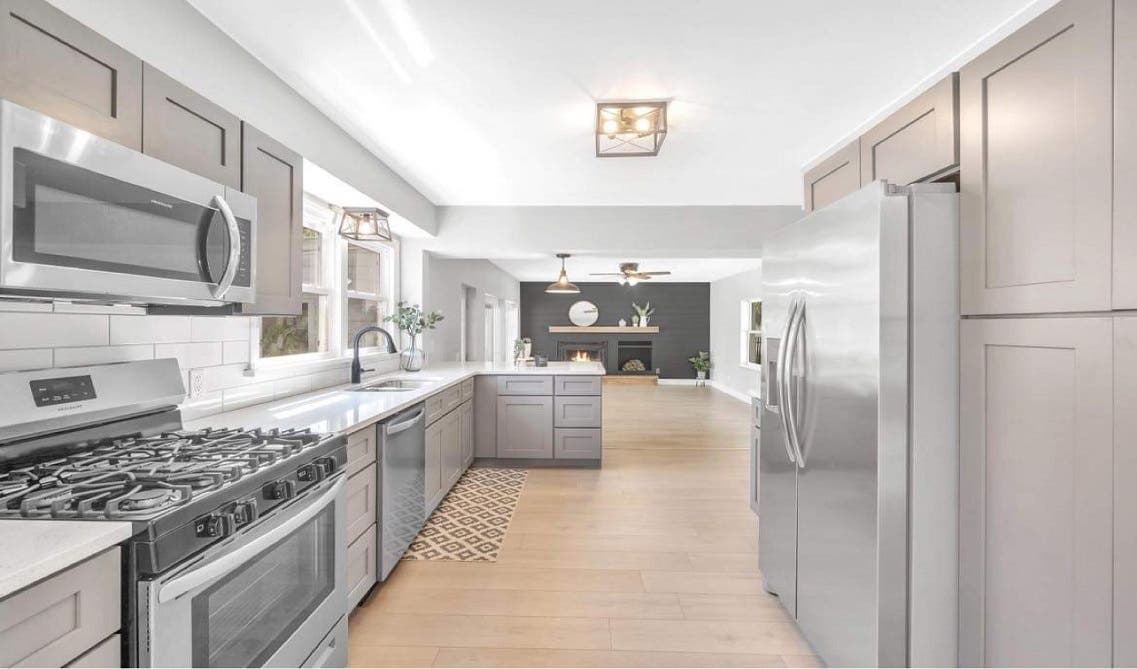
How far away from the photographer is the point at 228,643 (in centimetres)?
122

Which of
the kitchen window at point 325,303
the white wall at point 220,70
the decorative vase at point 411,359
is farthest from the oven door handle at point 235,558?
the decorative vase at point 411,359

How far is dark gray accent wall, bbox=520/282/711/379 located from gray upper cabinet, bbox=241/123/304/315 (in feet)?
28.6

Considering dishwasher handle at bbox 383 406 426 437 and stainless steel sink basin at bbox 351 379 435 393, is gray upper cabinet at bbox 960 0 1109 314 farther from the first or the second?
stainless steel sink basin at bbox 351 379 435 393

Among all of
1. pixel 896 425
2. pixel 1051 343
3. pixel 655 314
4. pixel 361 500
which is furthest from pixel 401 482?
pixel 655 314

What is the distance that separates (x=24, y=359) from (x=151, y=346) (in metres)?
0.41

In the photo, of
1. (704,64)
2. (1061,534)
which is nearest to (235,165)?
(704,64)

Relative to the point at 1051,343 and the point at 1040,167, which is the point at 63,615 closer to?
the point at 1051,343

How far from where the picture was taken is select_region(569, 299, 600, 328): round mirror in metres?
10.9

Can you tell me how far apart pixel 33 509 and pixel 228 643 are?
1.70ft

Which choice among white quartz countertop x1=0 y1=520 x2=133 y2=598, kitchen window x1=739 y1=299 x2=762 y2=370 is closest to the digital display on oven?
white quartz countertop x1=0 y1=520 x2=133 y2=598

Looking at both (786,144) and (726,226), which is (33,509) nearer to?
(786,144)

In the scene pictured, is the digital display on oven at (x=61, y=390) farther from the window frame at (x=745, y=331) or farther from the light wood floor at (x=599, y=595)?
the window frame at (x=745, y=331)

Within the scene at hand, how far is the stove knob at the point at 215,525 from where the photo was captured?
111 cm

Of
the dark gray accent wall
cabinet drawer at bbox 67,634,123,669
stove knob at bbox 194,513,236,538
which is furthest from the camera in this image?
the dark gray accent wall
